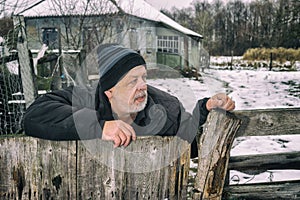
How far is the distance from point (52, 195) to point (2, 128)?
306 cm

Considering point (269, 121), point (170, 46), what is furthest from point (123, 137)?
point (170, 46)

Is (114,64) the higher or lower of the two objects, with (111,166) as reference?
higher

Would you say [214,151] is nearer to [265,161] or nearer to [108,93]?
[108,93]

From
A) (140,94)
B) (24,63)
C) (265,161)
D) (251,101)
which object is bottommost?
(251,101)

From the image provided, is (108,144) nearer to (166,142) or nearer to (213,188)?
(166,142)

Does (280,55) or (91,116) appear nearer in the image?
(91,116)

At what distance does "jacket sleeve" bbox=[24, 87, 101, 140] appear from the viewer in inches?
51.3

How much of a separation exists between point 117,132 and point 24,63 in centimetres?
311

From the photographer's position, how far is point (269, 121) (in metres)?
2.33

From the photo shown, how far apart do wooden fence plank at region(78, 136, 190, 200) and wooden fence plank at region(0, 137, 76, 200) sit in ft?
0.18

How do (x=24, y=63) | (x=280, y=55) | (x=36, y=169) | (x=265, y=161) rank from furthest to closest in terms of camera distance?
(x=280, y=55) < (x=24, y=63) < (x=265, y=161) < (x=36, y=169)

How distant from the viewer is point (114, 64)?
153 centimetres

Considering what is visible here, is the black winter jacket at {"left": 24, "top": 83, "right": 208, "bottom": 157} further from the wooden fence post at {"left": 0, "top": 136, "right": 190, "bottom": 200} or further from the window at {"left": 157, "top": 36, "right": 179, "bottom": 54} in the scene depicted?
the window at {"left": 157, "top": 36, "right": 179, "bottom": 54}

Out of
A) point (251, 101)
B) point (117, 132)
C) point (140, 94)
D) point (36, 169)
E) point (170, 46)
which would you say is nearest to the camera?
point (117, 132)
